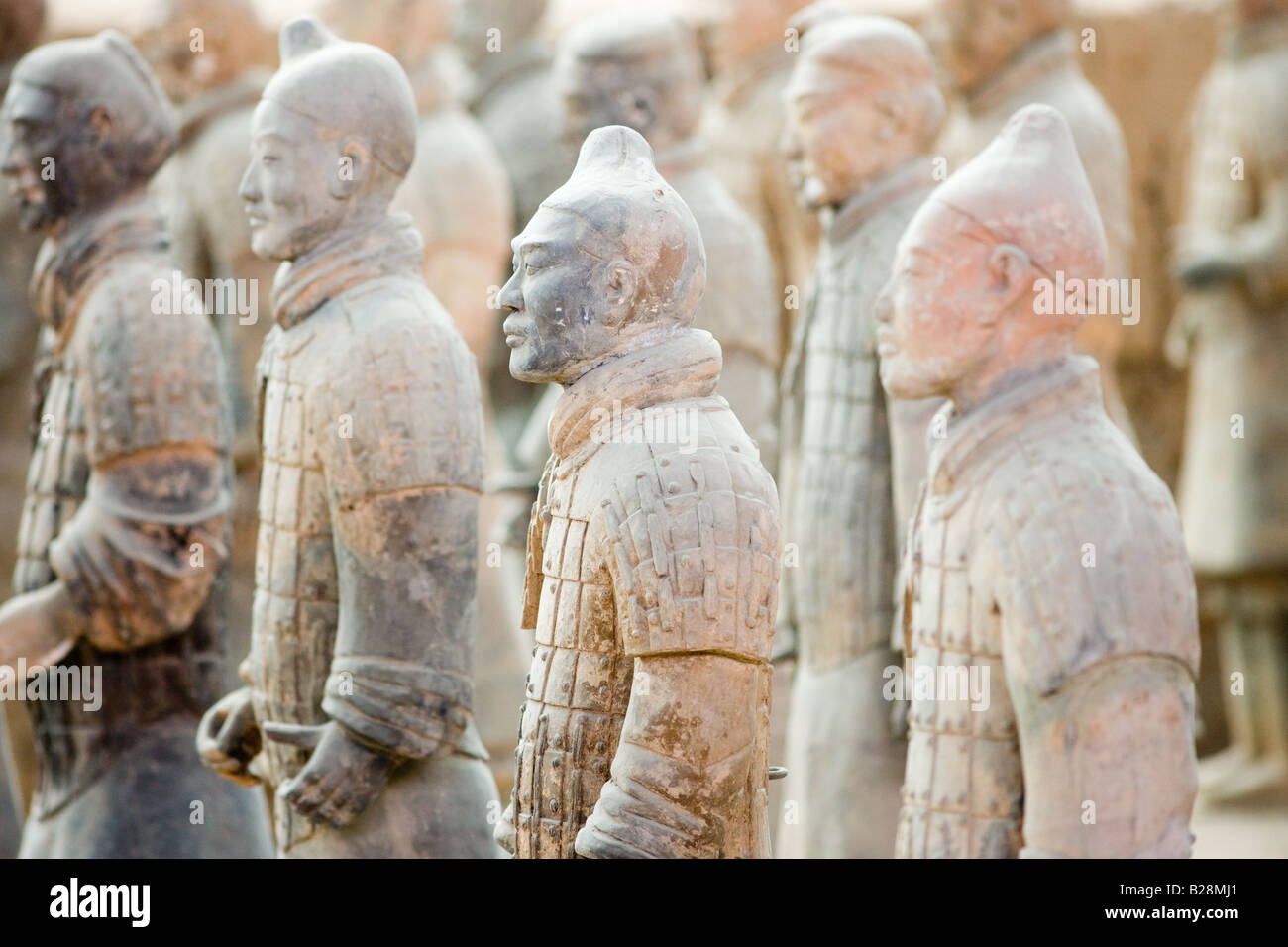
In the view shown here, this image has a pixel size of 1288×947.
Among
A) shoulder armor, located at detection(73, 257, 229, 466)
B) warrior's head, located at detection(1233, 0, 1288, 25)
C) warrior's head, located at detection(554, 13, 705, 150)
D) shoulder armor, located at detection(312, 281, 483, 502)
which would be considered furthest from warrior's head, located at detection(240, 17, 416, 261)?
warrior's head, located at detection(1233, 0, 1288, 25)

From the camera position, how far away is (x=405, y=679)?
4.50 metres

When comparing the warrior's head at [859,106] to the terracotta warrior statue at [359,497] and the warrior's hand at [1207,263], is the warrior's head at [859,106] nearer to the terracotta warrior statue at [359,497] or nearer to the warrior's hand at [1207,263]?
the terracotta warrior statue at [359,497]

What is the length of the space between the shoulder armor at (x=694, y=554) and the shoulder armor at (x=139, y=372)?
178 centimetres

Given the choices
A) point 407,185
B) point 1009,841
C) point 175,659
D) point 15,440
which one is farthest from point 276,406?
point 15,440

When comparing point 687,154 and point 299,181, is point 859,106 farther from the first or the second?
point 299,181

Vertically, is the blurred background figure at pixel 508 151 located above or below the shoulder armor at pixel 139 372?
above

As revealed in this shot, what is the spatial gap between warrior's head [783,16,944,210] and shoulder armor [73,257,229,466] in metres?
1.55

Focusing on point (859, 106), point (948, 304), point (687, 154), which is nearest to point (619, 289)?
point (948, 304)

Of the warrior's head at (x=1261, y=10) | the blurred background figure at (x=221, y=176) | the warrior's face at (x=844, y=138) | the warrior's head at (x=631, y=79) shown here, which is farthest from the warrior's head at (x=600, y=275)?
the warrior's head at (x=1261, y=10)

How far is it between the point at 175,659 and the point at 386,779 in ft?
3.59

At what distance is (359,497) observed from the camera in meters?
4.51

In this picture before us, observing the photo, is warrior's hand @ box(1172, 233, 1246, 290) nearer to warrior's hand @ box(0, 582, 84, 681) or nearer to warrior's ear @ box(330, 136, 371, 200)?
warrior's ear @ box(330, 136, 371, 200)

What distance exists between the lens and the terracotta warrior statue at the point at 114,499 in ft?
17.2

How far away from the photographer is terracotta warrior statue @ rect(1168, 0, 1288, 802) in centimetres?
817
